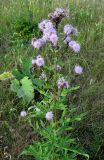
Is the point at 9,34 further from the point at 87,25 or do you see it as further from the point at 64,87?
the point at 64,87

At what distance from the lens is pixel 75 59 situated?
14.0ft

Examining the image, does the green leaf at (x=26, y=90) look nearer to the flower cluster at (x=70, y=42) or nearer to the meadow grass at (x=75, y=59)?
the meadow grass at (x=75, y=59)

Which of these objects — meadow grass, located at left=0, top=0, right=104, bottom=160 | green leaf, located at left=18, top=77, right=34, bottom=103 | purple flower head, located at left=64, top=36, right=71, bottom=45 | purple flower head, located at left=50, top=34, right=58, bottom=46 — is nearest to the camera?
purple flower head, located at left=50, top=34, right=58, bottom=46

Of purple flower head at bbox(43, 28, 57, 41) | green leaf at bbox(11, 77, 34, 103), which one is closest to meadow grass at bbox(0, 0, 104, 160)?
green leaf at bbox(11, 77, 34, 103)

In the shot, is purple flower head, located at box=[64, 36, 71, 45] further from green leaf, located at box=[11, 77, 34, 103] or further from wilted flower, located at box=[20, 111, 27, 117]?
green leaf, located at box=[11, 77, 34, 103]

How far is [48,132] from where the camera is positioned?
9.25 ft

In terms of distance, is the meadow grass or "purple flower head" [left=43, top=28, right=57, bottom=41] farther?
the meadow grass

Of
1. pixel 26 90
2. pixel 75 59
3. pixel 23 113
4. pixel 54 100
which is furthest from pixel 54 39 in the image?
pixel 75 59

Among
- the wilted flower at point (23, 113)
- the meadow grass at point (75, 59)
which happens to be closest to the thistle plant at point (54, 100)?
the meadow grass at point (75, 59)

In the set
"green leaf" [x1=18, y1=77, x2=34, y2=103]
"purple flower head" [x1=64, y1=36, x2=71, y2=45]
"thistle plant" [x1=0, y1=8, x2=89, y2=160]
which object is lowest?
"thistle plant" [x1=0, y1=8, x2=89, y2=160]

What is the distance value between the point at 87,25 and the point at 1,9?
1.30 metres

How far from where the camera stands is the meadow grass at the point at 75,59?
3.32m

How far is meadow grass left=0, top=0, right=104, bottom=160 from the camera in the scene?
3.32m

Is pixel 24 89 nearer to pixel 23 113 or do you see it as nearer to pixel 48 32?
pixel 23 113
